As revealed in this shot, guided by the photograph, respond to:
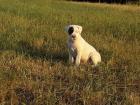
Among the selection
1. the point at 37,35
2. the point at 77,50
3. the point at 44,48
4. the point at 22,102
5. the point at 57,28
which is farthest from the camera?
the point at 57,28

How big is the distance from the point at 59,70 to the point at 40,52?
6.98 ft

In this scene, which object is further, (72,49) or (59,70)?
(72,49)

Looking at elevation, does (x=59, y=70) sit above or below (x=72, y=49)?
below

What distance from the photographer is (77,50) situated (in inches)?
391

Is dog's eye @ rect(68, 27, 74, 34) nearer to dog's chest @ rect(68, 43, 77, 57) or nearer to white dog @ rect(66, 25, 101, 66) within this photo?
white dog @ rect(66, 25, 101, 66)

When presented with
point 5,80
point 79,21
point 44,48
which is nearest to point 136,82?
point 5,80

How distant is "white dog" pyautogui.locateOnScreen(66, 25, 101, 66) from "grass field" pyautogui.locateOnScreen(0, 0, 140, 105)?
0.66ft

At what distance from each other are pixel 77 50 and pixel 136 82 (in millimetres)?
1806

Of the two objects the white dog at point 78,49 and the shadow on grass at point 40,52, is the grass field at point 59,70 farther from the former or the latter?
the white dog at point 78,49

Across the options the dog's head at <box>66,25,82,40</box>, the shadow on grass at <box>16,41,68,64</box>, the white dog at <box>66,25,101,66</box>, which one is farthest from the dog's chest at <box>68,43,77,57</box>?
the shadow on grass at <box>16,41,68,64</box>

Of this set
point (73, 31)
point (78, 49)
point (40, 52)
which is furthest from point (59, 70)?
point (40, 52)

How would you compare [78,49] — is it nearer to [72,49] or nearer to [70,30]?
[72,49]

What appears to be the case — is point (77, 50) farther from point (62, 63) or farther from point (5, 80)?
point (5, 80)

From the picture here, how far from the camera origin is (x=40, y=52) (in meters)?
11.2
